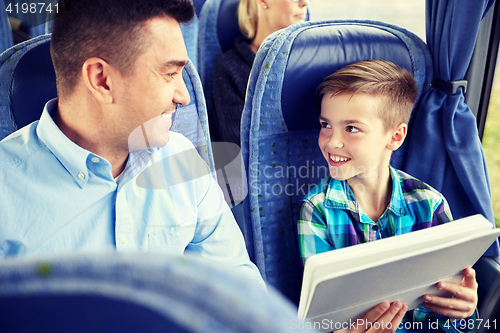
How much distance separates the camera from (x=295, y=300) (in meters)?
1.13

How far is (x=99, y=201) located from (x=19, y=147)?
0.61 ft

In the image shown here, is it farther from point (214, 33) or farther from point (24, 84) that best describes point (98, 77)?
point (214, 33)

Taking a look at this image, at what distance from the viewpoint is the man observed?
64 centimetres

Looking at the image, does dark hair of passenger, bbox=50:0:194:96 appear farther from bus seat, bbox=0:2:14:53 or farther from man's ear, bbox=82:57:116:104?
bus seat, bbox=0:2:14:53

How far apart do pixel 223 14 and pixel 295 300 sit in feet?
5.34

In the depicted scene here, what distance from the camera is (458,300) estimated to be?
90 cm

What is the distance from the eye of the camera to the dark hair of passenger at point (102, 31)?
63cm

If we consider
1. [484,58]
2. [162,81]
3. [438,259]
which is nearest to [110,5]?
[162,81]

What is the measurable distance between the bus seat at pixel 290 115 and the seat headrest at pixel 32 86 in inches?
19.5

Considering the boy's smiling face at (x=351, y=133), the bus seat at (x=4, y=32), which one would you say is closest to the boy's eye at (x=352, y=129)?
the boy's smiling face at (x=351, y=133)

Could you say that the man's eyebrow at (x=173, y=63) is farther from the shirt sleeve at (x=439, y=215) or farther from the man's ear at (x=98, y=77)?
the shirt sleeve at (x=439, y=215)

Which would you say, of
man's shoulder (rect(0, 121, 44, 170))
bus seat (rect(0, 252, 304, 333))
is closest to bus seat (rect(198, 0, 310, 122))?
man's shoulder (rect(0, 121, 44, 170))

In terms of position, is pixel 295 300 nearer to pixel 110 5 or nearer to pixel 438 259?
pixel 438 259

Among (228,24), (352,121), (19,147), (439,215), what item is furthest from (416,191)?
(228,24)
